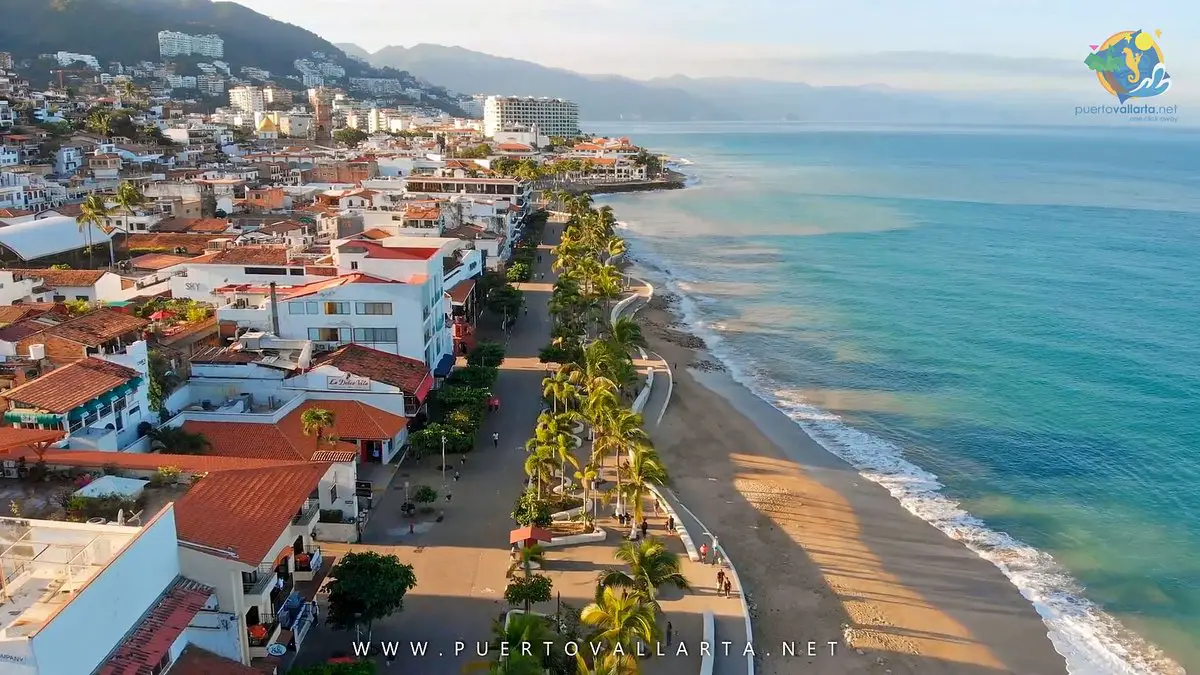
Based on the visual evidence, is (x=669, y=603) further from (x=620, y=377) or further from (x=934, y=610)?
(x=620, y=377)

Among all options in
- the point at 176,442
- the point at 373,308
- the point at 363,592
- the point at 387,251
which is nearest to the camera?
the point at 363,592

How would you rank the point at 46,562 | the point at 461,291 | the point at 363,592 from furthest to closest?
the point at 461,291 < the point at 363,592 < the point at 46,562

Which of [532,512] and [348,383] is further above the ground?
[348,383]

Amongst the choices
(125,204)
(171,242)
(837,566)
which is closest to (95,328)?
(837,566)

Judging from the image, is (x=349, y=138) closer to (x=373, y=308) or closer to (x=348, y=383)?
(x=373, y=308)

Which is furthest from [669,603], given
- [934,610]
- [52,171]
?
[52,171]

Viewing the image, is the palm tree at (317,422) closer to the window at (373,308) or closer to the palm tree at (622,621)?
the window at (373,308)
